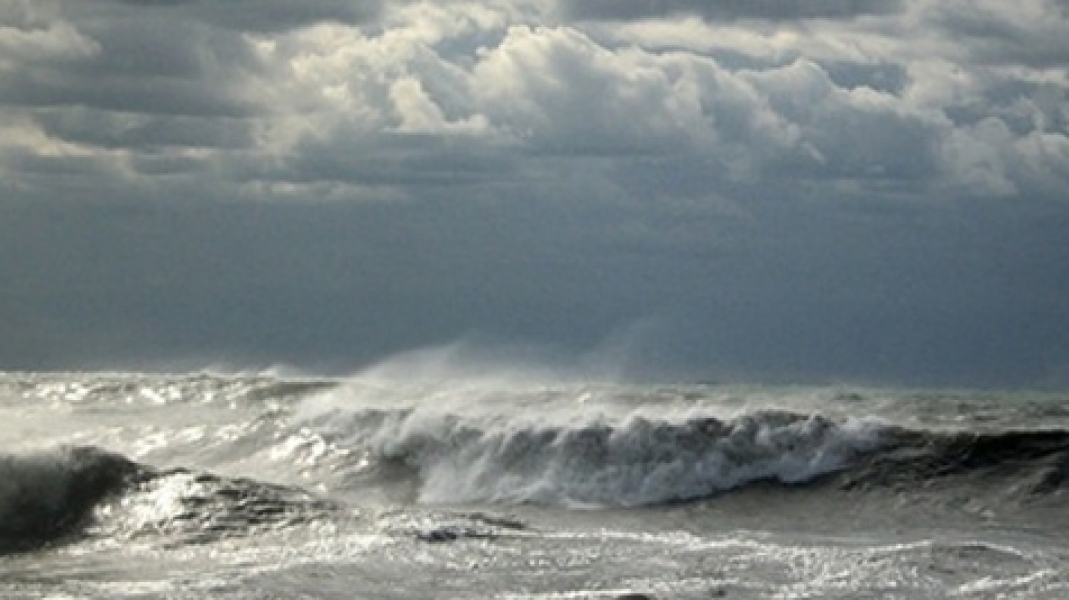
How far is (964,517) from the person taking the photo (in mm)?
23172

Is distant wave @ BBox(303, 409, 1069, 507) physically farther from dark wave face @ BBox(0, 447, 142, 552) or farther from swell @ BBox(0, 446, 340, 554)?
dark wave face @ BBox(0, 447, 142, 552)

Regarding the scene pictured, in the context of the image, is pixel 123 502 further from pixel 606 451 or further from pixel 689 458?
pixel 689 458

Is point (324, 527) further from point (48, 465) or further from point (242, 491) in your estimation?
point (48, 465)

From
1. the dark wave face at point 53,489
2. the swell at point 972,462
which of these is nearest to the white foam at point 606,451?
the swell at point 972,462

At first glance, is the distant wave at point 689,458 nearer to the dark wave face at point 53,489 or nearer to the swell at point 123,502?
the swell at point 123,502

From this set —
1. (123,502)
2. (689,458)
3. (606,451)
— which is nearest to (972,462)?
(689,458)

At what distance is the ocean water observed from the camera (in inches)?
668

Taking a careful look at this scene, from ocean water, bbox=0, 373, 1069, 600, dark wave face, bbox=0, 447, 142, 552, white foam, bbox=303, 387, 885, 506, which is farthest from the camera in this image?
white foam, bbox=303, 387, 885, 506

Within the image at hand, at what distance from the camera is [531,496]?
25.9m

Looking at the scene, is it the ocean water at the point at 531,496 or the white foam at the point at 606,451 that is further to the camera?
the white foam at the point at 606,451

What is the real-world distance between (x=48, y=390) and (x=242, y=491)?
22371 millimetres

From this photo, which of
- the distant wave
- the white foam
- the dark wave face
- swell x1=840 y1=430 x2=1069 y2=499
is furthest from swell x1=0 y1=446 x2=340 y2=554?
swell x1=840 y1=430 x2=1069 y2=499

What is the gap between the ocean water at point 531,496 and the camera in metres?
17.0

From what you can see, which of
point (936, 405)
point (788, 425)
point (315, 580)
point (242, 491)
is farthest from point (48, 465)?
point (936, 405)
